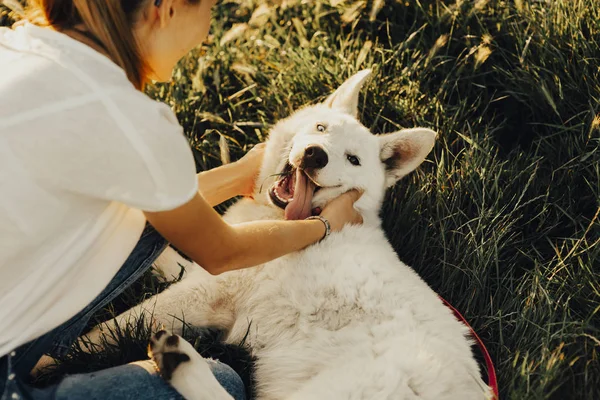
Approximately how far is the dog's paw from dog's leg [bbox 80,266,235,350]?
0.47m

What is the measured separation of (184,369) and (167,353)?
0.08m

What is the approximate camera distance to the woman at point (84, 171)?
Result: 160 cm

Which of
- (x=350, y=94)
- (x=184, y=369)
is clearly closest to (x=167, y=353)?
(x=184, y=369)

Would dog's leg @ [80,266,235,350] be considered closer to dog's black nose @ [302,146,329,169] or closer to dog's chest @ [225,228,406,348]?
dog's chest @ [225,228,406,348]

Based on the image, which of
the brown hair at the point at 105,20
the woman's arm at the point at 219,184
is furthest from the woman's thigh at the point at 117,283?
the woman's arm at the point at 219,184

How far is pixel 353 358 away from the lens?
216cm

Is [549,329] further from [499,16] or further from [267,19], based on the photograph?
[267,19]

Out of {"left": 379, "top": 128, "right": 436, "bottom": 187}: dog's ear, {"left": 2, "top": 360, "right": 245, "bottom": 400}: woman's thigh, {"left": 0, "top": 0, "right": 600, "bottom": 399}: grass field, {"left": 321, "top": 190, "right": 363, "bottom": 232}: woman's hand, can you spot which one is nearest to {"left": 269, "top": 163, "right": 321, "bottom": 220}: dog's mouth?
{"left": 321, "top": 190, "right": 363, "bottom": 232}: woman's hand

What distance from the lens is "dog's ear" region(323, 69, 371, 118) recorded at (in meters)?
3.12

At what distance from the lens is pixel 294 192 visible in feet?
9.36

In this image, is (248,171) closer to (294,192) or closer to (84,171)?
(294,192)

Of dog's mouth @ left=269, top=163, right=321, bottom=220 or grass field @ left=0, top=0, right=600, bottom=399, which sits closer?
grass field @ left=0, top=0, right=600, bottom=399

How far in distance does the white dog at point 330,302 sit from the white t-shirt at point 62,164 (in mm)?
490

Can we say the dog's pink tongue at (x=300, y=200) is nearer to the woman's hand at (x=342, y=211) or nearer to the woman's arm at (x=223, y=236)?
the woman's hand at (x=342, y=211)
